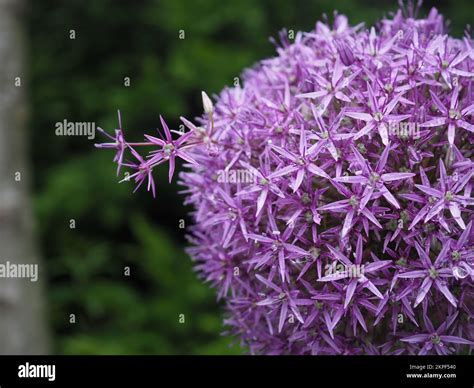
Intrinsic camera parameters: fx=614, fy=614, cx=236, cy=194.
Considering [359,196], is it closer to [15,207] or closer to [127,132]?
[15,207]

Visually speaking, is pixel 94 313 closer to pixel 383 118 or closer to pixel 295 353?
pixel 295 353

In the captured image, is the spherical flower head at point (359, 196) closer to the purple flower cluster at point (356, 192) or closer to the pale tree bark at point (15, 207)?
the purple flower cluster at point (356, 192)

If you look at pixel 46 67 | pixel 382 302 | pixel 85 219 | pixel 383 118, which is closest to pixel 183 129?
pixel 383 118

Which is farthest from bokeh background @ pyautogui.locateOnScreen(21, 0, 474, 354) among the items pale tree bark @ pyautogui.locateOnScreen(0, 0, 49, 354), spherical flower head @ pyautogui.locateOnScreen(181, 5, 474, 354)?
spherical flower head @ pyautogui.locateOnScreen(181, 5, 474, 354)

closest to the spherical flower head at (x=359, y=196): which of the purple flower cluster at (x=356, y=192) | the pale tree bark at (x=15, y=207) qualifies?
the purple flower cluster at (x=356, y=192)

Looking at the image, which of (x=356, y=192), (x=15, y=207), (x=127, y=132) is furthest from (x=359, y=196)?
(x=127, y=132)

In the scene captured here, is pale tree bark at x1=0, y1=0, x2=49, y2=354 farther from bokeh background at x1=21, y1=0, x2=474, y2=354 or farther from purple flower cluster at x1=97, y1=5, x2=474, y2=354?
purple flower cluster at x1=97, y1=5, x2=474, y2=354
